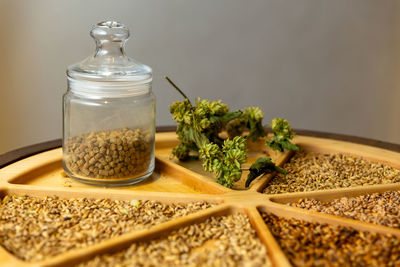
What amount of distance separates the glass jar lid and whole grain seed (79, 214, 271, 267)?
1.81 feet

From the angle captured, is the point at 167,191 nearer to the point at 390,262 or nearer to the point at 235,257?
the point at 235,257

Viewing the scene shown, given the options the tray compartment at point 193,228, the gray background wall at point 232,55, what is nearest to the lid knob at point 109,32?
the tray compartment at point 193,228

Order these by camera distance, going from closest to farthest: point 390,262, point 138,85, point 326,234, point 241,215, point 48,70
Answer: point 390,262 → point 326,234 → point 241,215 → point 138,85 → point 48,70

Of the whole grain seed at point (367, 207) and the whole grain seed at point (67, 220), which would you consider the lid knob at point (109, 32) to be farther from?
the whole grain seed at point (367, 207)

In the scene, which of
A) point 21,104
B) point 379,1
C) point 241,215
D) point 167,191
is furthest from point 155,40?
point 241,215

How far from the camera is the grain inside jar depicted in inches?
63.0

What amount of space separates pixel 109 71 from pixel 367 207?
95 centimetres

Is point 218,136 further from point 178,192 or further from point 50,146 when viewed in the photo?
point 50,146

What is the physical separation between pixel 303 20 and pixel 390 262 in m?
2.82

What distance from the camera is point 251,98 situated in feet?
12.5

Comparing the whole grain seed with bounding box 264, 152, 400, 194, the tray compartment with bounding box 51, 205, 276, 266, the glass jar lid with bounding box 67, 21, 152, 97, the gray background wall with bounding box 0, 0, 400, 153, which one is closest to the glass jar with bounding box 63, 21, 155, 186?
the glass jar lid with bounding box 67, 21, 152, 97

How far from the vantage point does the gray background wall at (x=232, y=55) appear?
134 inches

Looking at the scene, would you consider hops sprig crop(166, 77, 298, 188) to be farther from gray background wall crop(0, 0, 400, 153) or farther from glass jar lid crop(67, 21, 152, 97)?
gray background wall crop(0, 0, 400, 153)

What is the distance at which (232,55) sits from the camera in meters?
3.69
